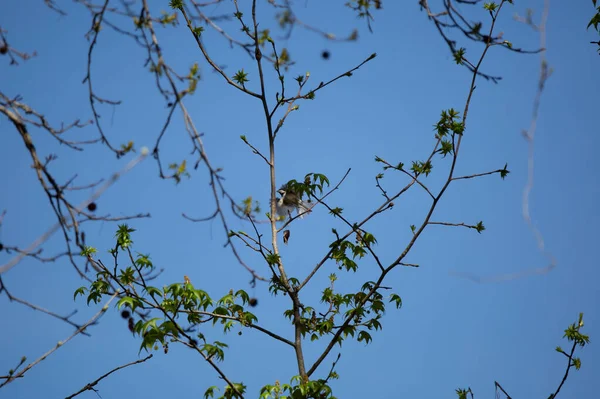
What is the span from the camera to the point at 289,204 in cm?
448

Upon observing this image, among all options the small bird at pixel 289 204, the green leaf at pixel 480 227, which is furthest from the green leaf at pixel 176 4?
the green leaf at pixel 480 227

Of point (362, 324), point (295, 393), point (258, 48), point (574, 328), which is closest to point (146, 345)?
point (295, 393)

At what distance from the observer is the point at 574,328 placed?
13.5 ft

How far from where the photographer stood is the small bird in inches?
175

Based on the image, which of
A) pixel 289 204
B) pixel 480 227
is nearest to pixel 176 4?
pixel 289 204

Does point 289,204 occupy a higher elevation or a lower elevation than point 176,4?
lower

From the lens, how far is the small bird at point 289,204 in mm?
4453

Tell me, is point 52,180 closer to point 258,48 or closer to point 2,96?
point 2,96

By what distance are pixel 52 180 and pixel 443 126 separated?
97.4 inches

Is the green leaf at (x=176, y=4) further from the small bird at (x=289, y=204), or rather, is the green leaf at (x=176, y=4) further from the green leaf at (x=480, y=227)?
the green leaf at (x=480, y=227)

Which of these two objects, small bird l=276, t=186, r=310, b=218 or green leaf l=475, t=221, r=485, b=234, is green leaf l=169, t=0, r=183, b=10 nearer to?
small bird l=276, t=186, r=310, b=218

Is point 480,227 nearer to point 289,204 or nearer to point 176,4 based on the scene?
point 289,204

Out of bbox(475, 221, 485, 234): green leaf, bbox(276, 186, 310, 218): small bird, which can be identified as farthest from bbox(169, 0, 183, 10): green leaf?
bbox(475, 221, 485, 234): green leaf

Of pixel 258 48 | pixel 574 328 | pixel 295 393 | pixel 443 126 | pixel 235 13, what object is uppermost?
pixel 235 13
